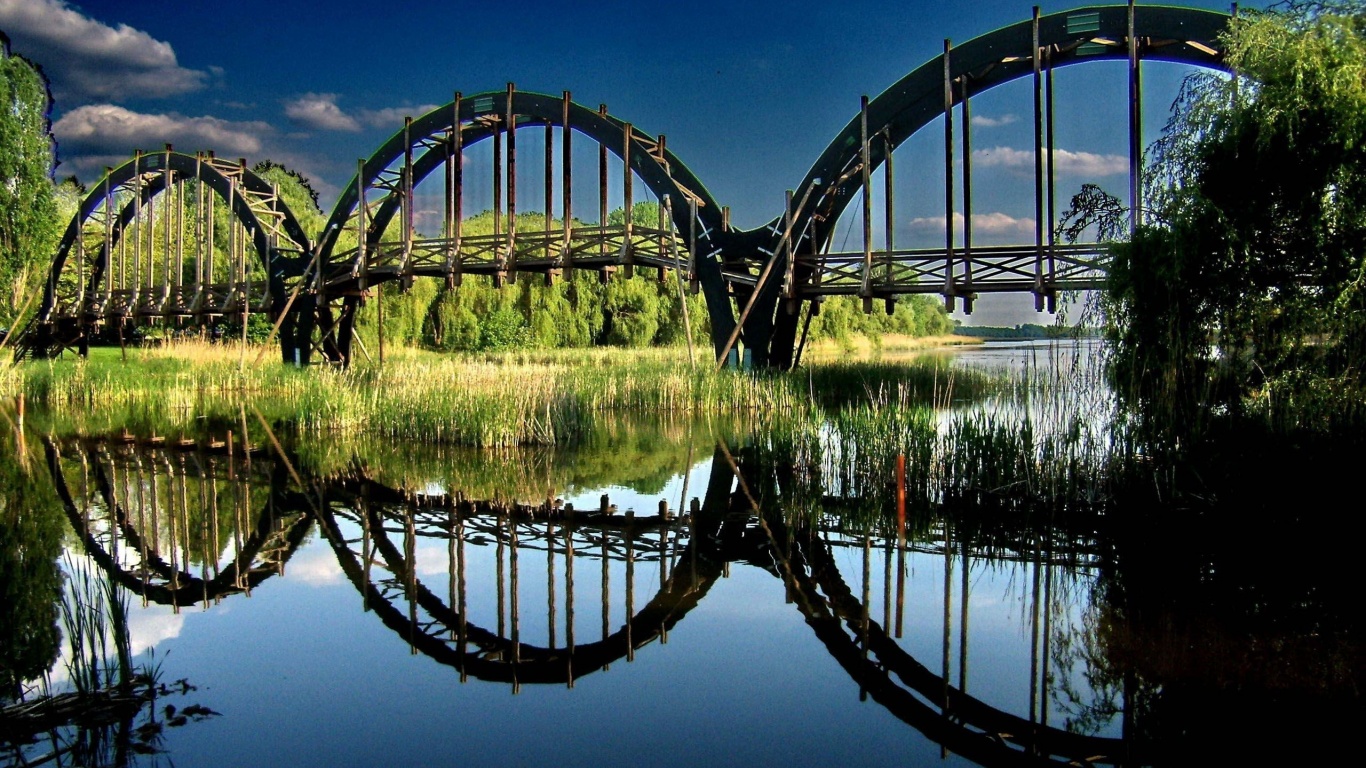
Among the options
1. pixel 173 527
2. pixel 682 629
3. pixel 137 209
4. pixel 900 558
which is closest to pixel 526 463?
pixel 173 527

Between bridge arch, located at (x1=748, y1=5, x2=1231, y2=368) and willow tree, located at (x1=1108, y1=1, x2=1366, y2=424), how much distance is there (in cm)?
530

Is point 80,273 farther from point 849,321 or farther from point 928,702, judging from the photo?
point 928,702

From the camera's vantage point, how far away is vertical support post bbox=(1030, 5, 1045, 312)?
15.6 m

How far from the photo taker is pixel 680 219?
19797mm

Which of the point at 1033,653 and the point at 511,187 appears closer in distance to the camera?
the point at 1033,653

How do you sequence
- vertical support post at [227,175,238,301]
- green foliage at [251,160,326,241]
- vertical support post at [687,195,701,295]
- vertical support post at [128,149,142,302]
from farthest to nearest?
green foliage at [251,160,326,241] → vertical support post at [128,149,142,302] → vertical support post at [227,175,238,301] → vertical support post at [687,195,701,295]

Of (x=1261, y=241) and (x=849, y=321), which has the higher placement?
(x=849, y=321)

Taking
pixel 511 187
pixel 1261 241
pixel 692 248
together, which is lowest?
pixel 1261 241

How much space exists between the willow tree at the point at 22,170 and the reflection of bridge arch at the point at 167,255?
149 cm

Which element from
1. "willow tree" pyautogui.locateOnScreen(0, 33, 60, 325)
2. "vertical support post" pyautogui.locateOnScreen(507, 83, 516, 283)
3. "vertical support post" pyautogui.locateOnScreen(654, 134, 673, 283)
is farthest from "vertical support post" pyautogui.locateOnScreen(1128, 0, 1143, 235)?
"willow tree" pyautogui.locateOnScreen(0, 33, 60, 325)

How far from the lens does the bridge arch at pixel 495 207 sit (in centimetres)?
1967

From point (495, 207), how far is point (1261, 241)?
59.3 ft

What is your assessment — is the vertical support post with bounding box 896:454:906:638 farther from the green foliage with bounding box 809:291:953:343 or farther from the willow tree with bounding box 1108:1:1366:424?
the green foliage with bounding box 809:291:953:343

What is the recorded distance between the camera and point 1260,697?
14.9ft
